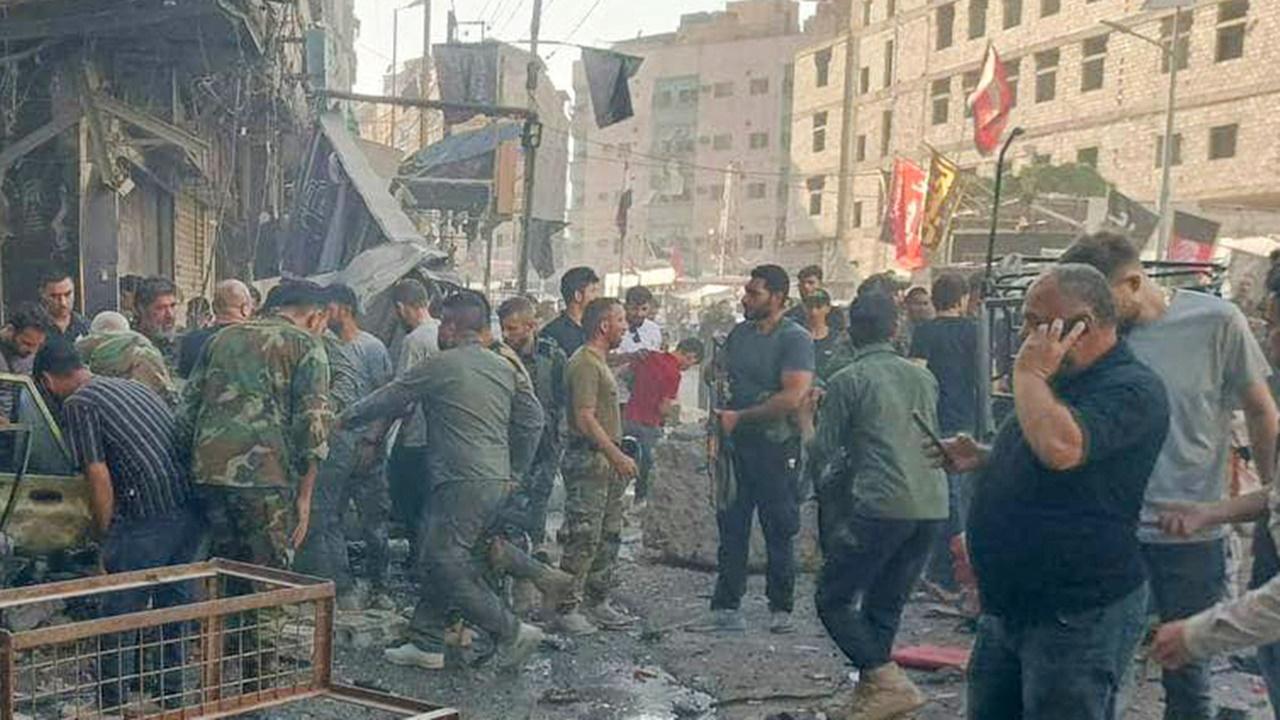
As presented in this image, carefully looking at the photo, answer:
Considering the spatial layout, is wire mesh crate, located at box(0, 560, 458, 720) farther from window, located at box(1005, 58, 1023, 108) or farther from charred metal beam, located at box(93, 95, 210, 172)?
window, located at box(1005, 58, 1023, 108)

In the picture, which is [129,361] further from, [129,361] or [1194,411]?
[1194,411]

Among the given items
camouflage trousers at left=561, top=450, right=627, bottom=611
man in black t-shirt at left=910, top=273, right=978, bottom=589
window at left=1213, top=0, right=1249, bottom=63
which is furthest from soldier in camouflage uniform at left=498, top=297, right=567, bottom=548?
window at left=1213, top=0, right=1249, bottom=63

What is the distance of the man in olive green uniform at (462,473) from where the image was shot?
17.7ft

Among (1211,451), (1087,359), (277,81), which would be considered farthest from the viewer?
(277,81)

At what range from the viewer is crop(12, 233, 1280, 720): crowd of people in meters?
2.89

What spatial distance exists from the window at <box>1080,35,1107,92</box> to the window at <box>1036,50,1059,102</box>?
138cm

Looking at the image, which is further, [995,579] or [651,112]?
[651,112]

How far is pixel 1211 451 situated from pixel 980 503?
51.3 inches

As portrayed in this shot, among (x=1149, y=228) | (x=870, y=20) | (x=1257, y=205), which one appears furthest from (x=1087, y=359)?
(x=870, y=20)

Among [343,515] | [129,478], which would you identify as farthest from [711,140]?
[129,478]

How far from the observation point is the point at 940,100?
A: 42094 millimetres

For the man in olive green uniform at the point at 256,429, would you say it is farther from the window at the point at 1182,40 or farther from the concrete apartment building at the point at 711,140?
the concrete apartment building at the point at 711,140

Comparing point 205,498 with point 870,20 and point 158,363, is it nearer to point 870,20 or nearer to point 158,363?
point 158,363

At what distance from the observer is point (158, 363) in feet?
17.2
